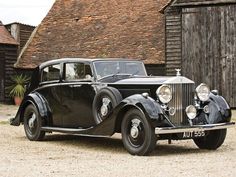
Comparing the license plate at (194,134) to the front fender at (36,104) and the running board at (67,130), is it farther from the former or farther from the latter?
the front fender at (36,104)

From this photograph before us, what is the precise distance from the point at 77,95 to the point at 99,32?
16.2 metres

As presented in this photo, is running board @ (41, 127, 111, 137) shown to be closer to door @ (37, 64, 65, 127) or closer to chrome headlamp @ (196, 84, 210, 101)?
door @ (37, 64, 65, 127)

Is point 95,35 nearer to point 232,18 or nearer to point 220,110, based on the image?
point 232,18

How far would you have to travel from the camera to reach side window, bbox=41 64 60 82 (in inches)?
453

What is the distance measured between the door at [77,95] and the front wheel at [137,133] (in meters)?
0.90

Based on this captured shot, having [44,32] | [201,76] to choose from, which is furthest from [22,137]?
[44,32]

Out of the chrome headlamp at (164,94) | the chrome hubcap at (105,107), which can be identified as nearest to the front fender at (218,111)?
the chrome headlamp at (164,94)

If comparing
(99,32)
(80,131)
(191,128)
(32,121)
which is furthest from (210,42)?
(191,128)

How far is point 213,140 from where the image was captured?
33.5ft

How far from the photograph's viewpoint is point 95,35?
2662 cm

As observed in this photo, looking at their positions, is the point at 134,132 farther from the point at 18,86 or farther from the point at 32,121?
the point at 18,86

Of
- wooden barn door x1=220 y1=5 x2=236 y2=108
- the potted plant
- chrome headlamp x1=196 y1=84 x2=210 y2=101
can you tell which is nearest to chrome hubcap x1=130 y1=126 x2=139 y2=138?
chrome headlamp x1=196 y1=84 x2=210 y2=101

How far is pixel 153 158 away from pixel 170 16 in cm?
1494

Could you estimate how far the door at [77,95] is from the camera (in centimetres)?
1047
